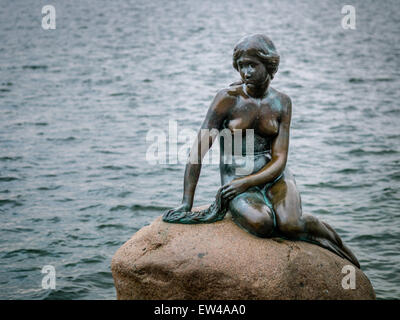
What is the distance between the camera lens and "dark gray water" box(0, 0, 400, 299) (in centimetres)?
724

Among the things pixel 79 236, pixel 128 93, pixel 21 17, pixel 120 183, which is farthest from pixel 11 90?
pixel 21 17

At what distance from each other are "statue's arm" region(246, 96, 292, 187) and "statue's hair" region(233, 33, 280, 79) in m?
0.39

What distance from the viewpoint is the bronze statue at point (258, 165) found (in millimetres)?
5043

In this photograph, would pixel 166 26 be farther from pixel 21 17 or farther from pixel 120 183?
pixel 120 183

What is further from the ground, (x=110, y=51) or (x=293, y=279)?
(x=110, y=51)

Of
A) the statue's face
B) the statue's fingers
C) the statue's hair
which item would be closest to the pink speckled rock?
the statue's fingers

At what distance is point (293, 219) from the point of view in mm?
5062

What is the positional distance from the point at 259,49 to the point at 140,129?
6.15 metres

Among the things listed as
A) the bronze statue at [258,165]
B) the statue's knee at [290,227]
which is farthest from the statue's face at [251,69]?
the statue's knee at [290,227]

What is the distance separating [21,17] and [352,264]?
18.1 metres

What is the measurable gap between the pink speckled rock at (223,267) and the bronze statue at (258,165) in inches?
4.2

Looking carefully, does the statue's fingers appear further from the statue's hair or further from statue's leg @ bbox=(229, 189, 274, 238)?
the statue's hair

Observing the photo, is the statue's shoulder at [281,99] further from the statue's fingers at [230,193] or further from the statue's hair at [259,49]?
the statue's fingers at [230,193]

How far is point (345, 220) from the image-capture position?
305 inches
